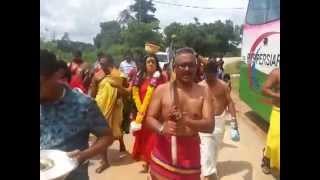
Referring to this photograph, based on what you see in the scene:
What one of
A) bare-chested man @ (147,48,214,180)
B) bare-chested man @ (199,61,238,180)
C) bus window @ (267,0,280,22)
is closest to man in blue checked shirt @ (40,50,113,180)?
bare-chested man @ (147,48,214,180)

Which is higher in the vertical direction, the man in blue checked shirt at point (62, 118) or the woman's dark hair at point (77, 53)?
the woman's dark hair at point (77, 53)

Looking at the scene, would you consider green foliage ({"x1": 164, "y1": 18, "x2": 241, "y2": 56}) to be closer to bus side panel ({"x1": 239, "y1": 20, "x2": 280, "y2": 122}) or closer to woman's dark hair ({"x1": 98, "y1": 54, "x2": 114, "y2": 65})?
bus side panel ({"x1": 239, "y1": 20, "x2": 280, "y2": 122})

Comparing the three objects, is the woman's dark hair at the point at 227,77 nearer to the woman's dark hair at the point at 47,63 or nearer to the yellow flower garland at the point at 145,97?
the yellow flower garland at the point at 145,97

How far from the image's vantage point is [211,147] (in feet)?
11.0

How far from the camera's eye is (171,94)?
3.30 meters

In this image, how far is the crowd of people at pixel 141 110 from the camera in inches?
127

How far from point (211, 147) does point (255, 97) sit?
1.66 feet

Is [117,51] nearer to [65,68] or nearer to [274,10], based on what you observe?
A: [65,68]

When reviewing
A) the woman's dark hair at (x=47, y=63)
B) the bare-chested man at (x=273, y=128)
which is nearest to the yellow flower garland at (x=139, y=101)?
the woman's dark hair at (x=47, y=63)

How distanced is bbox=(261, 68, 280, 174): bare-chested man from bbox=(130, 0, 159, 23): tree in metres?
0.88

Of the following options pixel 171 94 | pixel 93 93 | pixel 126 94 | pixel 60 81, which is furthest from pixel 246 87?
pixel 60 81
